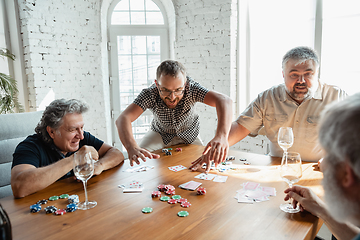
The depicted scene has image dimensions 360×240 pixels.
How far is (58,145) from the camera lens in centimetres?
197

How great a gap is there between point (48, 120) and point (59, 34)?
291 centimetres

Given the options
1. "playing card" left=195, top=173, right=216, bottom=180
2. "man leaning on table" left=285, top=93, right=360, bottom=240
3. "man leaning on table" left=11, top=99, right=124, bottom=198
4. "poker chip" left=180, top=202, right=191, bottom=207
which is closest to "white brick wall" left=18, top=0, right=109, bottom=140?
"man leaning on table" left=11, top=99, right=124, bottom=198

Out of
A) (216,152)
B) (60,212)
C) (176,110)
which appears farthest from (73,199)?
(176,110)

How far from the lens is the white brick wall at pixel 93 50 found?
4090mm

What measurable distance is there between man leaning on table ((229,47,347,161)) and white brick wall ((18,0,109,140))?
121 inches

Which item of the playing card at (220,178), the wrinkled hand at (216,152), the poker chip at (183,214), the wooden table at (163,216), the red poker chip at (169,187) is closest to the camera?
the wooden table at (163,216)

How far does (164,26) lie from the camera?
5176mm

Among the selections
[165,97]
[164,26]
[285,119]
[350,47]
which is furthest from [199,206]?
[164,26]

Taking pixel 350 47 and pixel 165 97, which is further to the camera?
pixel 350 47

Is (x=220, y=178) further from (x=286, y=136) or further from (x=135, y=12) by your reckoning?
(x=135, y=12)

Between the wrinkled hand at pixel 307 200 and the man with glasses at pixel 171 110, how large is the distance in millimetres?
712

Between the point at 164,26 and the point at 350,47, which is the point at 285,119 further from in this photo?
the point at 164,26

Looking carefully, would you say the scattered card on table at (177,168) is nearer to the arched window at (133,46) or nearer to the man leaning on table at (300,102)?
the man leaning on table at (300,102)

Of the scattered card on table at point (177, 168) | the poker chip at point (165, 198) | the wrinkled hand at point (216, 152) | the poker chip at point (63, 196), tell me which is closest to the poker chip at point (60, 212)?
the poker chip at point (63, 196)
